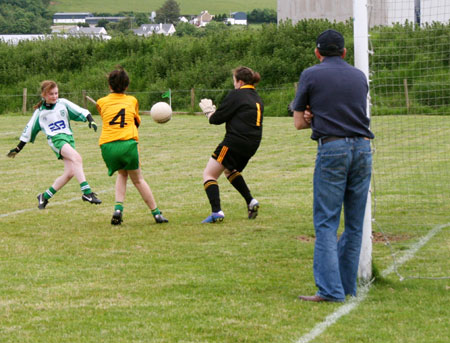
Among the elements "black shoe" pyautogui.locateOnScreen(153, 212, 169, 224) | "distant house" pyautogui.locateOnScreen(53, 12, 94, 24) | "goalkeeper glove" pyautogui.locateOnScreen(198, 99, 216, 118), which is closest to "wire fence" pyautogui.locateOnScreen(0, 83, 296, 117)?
→ "black shoe" pyautogui.locateOnScreen(153, 212, 169, 224)

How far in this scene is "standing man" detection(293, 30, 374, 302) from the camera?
19.2ft

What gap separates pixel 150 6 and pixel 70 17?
22.4 meters

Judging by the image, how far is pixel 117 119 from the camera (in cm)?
932

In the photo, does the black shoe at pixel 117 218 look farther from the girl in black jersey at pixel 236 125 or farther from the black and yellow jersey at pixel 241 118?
the black and yellow jersey at pixel 241 118

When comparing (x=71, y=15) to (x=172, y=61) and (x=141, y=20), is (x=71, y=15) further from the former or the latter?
(x=172, y=61)

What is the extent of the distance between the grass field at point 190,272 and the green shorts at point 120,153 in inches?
32.1

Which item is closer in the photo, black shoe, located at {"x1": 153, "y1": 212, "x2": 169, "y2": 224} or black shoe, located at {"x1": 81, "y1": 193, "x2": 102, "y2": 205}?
black shoe, located at {"x1": 153, "y1": 212, "x2": 169, "y2": 224}

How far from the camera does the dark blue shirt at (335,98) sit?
230 inches

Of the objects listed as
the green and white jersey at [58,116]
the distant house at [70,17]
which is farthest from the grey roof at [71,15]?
the green and white jersey at [58,116]

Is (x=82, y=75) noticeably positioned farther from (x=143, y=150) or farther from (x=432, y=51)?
(x=432, y=51)

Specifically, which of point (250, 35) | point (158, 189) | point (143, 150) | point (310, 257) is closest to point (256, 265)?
point (310, 257)

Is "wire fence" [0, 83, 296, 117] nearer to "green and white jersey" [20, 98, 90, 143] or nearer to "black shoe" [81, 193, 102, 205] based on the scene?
"green and white jersey" [20, 98, 90, 143]

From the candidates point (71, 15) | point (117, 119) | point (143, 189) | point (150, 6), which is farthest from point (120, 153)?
point (150, 6)

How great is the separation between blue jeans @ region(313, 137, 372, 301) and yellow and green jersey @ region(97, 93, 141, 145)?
3934 mm
